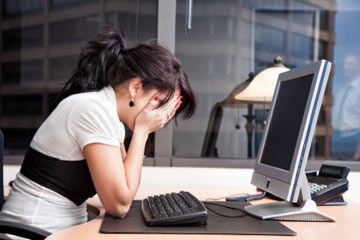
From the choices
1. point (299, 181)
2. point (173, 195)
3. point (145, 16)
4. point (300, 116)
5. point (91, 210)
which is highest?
point (145, 16)

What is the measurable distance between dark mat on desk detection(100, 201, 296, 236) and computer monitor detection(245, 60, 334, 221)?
78 mm

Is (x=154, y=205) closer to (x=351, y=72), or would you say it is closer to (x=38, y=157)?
(x=38, y=157)

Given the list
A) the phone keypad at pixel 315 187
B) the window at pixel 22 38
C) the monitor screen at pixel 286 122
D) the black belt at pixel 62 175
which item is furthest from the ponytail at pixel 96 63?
the window at pixel 22 38

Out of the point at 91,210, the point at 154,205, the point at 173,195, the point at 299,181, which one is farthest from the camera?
the point at 91,210

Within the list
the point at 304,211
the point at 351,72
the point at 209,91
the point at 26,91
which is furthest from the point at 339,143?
the point at 26,91

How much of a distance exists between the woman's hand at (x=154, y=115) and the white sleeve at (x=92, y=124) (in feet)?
0.42

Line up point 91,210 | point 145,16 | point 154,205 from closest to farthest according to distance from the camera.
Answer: point 154,205
point 91,210
point 145,16

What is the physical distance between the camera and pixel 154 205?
1377 mm

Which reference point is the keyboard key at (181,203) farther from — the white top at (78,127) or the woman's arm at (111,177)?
the white top at (78,127)

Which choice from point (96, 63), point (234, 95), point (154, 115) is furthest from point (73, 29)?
point (154, 115)

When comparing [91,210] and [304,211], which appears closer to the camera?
[304,211]

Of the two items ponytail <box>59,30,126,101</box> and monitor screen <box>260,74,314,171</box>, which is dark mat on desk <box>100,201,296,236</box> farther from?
ponytail <box>59,30,126,101</box>

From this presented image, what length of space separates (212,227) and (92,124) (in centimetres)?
43

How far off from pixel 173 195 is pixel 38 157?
1.43 feet
